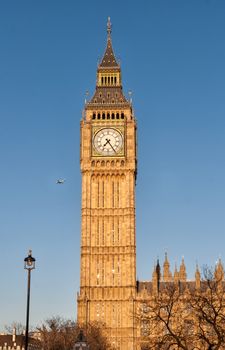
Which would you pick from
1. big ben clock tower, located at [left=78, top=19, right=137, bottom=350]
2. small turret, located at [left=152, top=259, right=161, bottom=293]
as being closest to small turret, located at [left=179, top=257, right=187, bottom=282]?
small turret, located at [left=152, top=259, right=161, bottom=293]

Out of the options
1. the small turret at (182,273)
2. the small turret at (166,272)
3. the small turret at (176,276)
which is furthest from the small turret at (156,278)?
the small turret at (166,272)

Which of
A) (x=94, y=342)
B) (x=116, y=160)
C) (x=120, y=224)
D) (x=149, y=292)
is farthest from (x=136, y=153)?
(x=94, y=342)

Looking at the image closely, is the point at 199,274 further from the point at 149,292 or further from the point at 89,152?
the point at 89,152

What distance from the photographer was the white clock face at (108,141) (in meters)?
113

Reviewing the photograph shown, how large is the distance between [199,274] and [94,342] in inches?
1361

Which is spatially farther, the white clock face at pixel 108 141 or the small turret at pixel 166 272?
the small turret at pixel 166 272

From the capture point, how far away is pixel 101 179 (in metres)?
112

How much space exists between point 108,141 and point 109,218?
500 inches

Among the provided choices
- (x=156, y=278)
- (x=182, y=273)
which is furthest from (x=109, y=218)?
(x=182, y=273)

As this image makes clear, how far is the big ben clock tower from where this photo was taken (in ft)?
350

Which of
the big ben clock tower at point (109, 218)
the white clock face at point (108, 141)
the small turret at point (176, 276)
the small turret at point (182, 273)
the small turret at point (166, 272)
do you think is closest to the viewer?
the big ben clock tower at point (109, 218)

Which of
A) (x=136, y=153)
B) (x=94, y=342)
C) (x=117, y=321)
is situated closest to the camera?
(x=94, y=342)

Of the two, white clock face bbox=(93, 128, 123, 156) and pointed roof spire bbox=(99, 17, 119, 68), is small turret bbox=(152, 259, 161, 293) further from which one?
pointed roof spire bbox=(99, 17, 119, 68)

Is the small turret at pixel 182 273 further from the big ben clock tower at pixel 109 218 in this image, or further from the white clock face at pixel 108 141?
the white clock face at pixel 108 141
